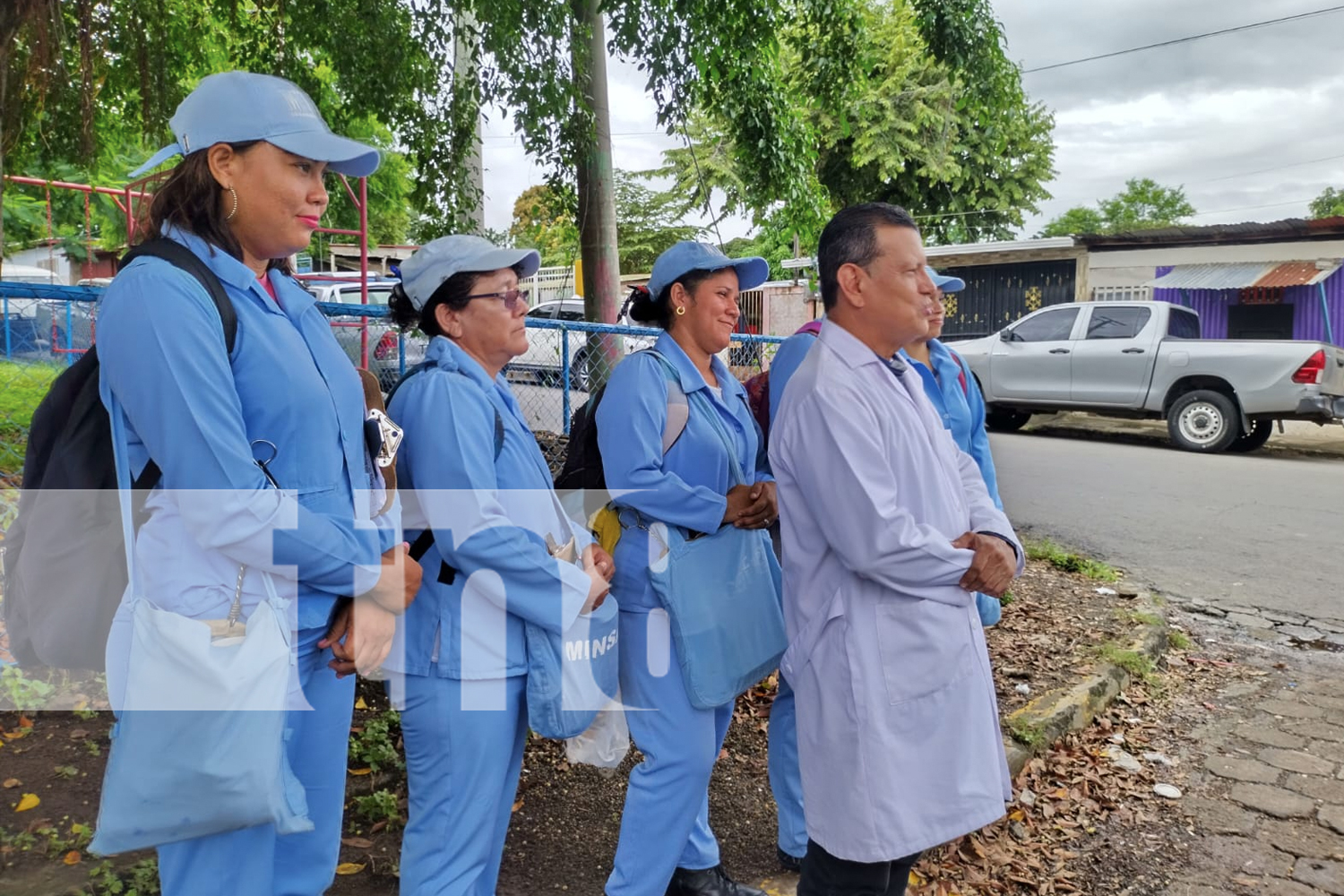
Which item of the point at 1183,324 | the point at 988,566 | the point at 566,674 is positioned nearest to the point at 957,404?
the point at 988,566

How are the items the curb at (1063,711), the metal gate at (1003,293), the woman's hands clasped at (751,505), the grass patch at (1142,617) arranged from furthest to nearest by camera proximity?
the metal gate at (1003,293) → the grass patch at (1142,617) → the curb at (1063,711) → the woman's hands clasped at (751,505)

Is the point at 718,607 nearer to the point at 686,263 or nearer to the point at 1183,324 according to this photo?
the point at 686,263

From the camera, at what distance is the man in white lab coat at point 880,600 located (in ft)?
6.72

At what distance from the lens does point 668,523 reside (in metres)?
2.63

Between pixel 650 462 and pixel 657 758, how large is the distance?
77cm

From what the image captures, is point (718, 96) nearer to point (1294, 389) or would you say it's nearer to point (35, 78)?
point (35, 78)

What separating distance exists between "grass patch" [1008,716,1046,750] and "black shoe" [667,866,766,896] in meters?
1.55

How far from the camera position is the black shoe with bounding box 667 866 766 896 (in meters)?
2.80

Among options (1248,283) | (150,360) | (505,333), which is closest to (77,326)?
(505,333)

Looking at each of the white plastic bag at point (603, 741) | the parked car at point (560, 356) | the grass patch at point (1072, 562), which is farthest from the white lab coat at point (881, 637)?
the grass patch at point (1072, 562)

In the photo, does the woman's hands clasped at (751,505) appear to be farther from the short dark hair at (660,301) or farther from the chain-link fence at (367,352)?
the chain-link fence at (367,352)

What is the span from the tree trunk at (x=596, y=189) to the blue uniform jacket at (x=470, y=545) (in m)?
2.92

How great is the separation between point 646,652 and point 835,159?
24.5m

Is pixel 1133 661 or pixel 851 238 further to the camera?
pixel 1133 661
